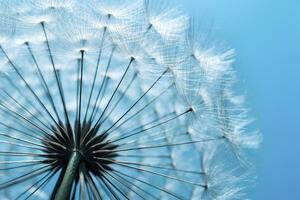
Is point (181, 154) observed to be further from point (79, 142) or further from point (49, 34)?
point (49, 34)

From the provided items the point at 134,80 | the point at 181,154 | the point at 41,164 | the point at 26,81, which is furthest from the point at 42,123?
the point at 181,154

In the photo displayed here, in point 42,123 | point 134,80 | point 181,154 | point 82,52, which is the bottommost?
point 181,154

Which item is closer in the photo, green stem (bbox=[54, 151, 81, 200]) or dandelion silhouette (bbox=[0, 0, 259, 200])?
green stem (bbox=[54, 151, 81, 200])

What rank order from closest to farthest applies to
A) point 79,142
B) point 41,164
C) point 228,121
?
point 79,142 → point 41,164 → point 228,121

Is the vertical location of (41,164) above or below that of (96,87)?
below

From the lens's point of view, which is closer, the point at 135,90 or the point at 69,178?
the point at 69,178
